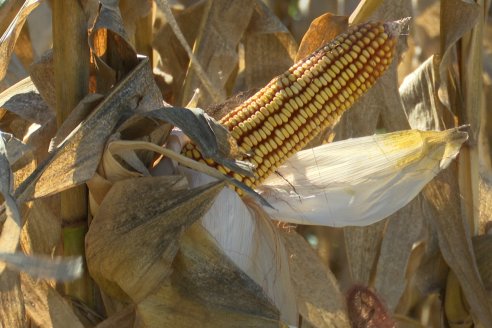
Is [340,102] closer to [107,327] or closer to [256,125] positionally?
[256,125]

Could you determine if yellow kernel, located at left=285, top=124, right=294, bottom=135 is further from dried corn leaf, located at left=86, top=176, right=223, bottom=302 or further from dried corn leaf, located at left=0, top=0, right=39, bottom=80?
dried corn leaf, located at left=0, top=0, right=39, bottom=80

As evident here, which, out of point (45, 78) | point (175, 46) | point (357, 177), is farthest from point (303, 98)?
point (175, 46)

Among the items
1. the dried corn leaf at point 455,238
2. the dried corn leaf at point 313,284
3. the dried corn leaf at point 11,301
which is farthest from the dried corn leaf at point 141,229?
the dried corn leaf at point 455,238

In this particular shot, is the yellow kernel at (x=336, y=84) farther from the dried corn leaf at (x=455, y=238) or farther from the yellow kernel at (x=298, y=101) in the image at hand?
the dried corn leaf at (x=455, y=238)

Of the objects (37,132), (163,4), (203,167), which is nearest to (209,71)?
(163,4)

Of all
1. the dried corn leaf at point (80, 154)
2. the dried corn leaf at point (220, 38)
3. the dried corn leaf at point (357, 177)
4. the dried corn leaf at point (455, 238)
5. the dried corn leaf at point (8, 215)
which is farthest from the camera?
the dried corn leaf at point (220, 38)

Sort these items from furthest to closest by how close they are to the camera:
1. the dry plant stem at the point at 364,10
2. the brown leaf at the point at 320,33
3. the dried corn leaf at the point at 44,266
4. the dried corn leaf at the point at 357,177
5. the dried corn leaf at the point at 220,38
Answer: the dried corn leaf at the point at 220,38, the dry plant stem at the point at 364,10, the brown leaf at the point at 320,33, the dried corn leaf at the point at 357,177, the dried corn leaf at the point at 44,266

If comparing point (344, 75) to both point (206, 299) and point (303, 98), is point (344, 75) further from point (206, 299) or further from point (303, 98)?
point (206, 299)
